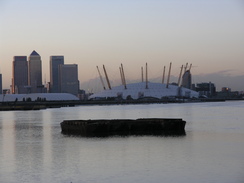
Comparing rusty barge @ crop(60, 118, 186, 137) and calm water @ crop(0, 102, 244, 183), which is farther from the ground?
rusty barge @ crop(60, 118, 186, 137)

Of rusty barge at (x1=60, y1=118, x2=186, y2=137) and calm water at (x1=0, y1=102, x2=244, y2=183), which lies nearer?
calm water at (x1=0, y1=102, x2=244, y2=183)

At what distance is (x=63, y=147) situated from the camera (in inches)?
1729

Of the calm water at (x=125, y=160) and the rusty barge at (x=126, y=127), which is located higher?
the rusty barge at (x=126, y=127)

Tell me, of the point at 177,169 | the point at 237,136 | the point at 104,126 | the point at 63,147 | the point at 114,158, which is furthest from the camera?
the point at 104,126

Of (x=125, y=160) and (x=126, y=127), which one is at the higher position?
(x=126, y=127)

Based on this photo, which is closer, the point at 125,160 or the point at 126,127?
the point at 125,160

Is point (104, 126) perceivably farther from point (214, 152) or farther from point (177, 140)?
point (214, 152)

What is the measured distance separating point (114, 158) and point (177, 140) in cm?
1351

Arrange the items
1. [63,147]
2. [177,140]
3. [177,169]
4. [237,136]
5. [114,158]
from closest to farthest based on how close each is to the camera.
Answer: [177,169] < [114,158] < [63,147] < [177,140] < [237,136]

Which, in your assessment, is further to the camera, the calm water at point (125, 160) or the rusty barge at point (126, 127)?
the rusty barge at point (126, 127)

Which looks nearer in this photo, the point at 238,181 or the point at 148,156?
the point at 238,181

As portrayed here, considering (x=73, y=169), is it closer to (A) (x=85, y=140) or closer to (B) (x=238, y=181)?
(B) (x=238, y=181)

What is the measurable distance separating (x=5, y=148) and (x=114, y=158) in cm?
1337

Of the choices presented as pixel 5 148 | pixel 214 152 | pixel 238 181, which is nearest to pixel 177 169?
pixel 238 181
